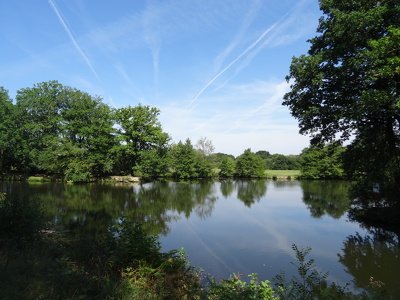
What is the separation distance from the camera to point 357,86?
543 inches

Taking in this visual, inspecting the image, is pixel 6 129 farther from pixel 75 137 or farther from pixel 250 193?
pixel 250 193

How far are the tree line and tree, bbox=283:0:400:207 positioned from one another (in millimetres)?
29740

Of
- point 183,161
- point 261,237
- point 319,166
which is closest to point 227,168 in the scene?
point 183,161

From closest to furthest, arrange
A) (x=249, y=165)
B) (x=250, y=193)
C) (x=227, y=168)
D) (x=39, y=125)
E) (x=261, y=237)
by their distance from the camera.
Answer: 1. (x=261, y=237)
2. (x=250, y=193)
3. (x=39, y=125)
4. (x=227, y=168)
5. (x=249, y=165)

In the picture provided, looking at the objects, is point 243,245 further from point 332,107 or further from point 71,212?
point 71,212

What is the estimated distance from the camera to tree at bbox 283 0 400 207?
11000mm

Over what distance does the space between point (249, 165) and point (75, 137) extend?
3795 centimetres

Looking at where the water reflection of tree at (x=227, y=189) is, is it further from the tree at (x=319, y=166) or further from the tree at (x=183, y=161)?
the tree at (x=319, y=166)

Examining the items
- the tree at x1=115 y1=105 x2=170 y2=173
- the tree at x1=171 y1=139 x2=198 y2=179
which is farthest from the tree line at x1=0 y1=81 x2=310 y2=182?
the tree at x1=171 y1=139 x2=198 y2=179

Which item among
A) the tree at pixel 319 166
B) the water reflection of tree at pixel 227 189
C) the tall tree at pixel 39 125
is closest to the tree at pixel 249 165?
the tree at pixel 319 166

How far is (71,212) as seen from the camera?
1479 centimetres

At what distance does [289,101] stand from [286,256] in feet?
33.8

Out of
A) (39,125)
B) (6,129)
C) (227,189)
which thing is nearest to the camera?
(227,189)

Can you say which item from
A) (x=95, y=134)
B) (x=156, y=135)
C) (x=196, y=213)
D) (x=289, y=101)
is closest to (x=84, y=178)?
(x=95, y=134)
